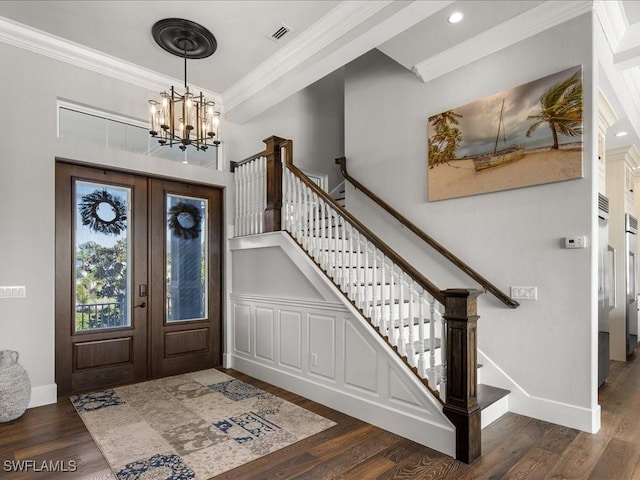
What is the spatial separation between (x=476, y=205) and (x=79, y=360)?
4.30 m

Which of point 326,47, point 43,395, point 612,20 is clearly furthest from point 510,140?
point 43,395

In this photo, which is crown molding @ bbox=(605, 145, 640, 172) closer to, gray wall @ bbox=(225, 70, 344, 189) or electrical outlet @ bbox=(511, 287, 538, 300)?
electrical outlet @ bbox=(511, 287, 538, 300)

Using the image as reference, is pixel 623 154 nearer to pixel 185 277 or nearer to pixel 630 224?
pixel 630 224

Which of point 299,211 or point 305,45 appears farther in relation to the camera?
point 299,211

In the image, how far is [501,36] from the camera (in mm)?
3594

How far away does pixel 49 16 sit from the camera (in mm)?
3463

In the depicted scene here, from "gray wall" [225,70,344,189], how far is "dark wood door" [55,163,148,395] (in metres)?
1.68

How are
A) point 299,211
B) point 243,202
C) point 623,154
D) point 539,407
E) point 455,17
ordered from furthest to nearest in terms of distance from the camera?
1. point 623,154
2. point 243,202
3. point 299,211
4. point 455,17
5. point 539,407

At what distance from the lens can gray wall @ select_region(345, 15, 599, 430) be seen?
314 cm

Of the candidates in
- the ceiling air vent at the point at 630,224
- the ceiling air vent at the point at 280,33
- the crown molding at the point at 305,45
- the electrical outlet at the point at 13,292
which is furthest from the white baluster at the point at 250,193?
the ceiling air vent at the point at 630,224

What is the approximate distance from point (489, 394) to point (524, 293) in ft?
3.05

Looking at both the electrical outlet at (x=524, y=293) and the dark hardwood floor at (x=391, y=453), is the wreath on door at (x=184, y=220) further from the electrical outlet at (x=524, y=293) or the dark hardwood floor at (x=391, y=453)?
the electrical outlet at (x=524, y=293)

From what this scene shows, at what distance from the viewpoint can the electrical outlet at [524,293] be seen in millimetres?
3398

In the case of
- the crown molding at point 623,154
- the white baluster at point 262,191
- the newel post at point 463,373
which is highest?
the crown molding at point 623,154
